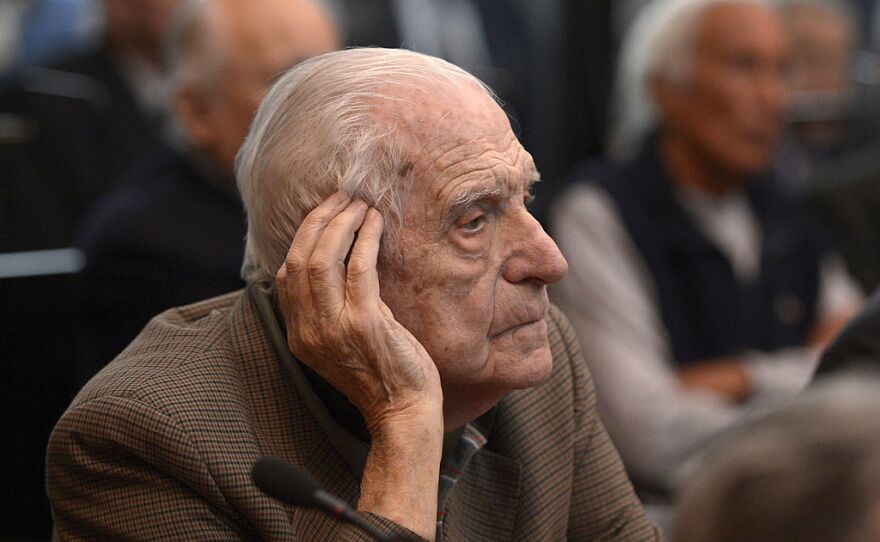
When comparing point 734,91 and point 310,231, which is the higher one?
point 310,231

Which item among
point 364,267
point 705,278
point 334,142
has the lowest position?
point 705,278

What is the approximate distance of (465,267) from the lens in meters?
1.74

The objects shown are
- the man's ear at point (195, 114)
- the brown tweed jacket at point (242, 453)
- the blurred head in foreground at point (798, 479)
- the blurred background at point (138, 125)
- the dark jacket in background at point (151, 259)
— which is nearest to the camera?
the blurred head in foreground at point (798, 479)

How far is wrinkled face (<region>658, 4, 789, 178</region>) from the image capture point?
342 cm

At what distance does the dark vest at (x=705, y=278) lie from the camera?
3.25 metres

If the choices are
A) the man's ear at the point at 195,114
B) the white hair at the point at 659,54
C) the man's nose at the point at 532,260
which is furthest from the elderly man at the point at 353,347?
the white hair at the point at 659,54

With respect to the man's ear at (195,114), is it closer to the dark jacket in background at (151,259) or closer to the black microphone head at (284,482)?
the dark jacket in background at (151,259)

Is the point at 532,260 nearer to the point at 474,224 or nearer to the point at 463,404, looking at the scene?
the point at 474,224

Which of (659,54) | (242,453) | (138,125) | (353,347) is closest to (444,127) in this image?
(353,347)

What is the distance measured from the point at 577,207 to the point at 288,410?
5.65 feet

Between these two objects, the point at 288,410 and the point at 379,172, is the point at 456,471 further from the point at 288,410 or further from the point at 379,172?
the point at 379,172

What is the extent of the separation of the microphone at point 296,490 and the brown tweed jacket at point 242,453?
13 cm

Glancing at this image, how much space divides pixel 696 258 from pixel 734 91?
503 mm

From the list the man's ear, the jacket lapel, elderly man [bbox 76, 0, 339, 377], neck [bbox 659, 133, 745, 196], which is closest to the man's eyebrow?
the jacket lapel
